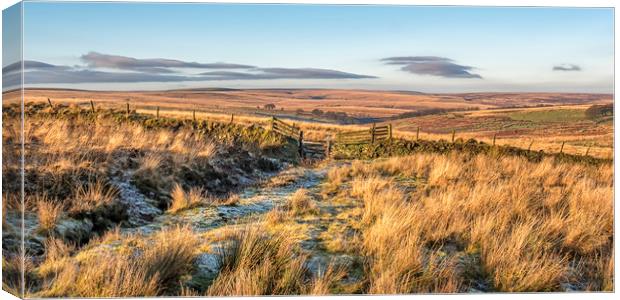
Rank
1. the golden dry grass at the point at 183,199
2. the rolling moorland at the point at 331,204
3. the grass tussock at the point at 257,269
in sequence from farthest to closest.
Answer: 1. the golden dry grass at the point at 183,199
2. the rolling moorland at the point at 331,204
3. the grass tussock at the point at 257,269

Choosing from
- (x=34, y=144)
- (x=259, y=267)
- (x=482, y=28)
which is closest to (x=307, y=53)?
(x=482, y=28)

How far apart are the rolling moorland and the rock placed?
17 mm

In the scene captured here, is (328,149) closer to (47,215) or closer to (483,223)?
(483,223)

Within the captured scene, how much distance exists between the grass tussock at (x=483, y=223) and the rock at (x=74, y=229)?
10.2 feet

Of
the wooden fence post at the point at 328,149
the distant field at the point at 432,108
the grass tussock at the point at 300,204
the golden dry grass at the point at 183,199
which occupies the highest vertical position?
the distant field at the point at 432,108

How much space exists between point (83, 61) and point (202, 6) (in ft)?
4.78

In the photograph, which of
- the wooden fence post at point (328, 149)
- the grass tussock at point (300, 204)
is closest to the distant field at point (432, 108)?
the grass tussock at point (300, 204)

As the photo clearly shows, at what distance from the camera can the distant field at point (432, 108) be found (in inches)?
327

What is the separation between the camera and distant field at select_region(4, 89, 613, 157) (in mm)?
8305

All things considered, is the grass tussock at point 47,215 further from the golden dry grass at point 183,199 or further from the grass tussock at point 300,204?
the grass tussock at point 300,204

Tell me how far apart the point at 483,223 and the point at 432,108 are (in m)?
1.70

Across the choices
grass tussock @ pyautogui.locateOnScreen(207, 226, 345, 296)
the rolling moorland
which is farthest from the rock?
grass tussock @ pyautogui.locateOnScreen(207, 226, 345, 296)

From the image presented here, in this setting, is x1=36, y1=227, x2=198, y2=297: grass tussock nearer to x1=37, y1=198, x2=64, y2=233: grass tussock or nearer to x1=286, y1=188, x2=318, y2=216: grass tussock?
x1=37, y1=198, x2=64, y2=233: grass tussock

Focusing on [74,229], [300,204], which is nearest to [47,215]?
[74,229]
